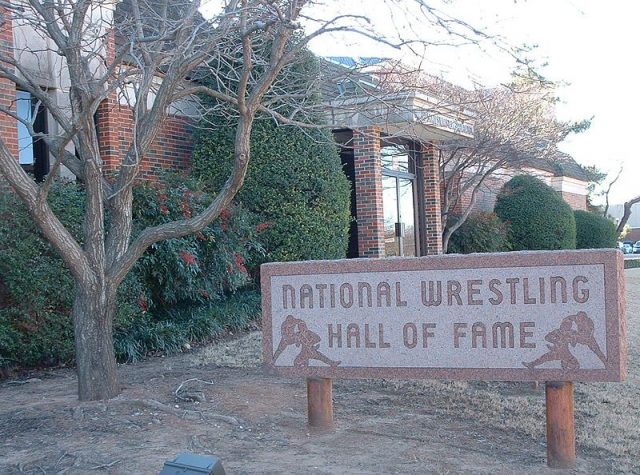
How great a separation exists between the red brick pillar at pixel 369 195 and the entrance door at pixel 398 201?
3.57ft

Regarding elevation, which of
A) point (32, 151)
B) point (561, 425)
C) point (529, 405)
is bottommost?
point (529, 405)

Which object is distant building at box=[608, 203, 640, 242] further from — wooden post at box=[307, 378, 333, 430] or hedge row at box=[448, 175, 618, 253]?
wooden post at box=[307, 378, 333, 430]

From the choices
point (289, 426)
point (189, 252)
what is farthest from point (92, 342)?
point (189, 252)

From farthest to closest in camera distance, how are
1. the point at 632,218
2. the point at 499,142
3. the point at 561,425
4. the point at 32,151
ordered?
1. the point at 632,218
2. the point at 499,142
3. the point at 32,151
4. the point at 561,425

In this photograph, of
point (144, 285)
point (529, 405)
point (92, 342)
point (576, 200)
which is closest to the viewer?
point (92, 342)

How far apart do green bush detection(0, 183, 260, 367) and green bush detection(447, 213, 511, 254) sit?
830 cm

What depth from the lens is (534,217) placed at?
68.3ft

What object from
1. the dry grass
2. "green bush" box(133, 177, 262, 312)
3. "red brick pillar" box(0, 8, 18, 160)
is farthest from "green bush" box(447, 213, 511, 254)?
"red brick pillar" box(0, 8, 18, 160)

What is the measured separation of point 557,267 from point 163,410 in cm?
338

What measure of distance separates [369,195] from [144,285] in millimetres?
6006

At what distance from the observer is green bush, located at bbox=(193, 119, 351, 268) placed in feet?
40.6

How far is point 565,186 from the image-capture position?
30.0 meters

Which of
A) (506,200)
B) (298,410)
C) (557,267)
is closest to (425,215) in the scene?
(506,200)

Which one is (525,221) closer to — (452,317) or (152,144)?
(152,144)
